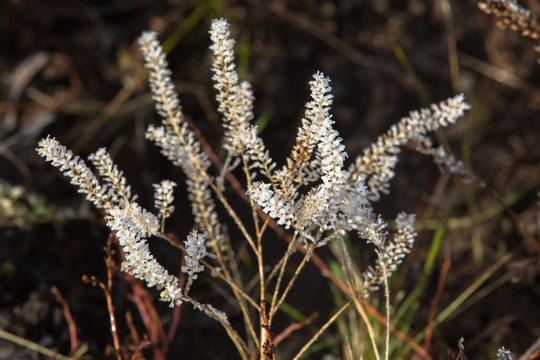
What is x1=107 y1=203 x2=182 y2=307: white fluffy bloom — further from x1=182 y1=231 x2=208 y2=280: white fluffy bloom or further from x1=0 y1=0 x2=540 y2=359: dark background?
x1=0 y1=0 x2=540 y2=359: dark background

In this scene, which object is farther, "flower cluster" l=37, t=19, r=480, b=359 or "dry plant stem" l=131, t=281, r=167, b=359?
"dry plant stem" l=131, t=281, r=167, b=359

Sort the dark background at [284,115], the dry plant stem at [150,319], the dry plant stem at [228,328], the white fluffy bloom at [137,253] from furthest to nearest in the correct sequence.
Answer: the dark background at [284,115]
the dry plant stem at [150,319]
the dry plant stem at [228,328]
the white fluffy bloom at [137,253]

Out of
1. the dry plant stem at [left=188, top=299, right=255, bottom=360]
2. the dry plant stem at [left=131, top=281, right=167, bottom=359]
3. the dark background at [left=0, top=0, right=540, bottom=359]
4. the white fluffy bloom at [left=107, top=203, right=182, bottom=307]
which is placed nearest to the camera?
the white fluffy bloom at [left=107, top=203, right=182, bottom=307]

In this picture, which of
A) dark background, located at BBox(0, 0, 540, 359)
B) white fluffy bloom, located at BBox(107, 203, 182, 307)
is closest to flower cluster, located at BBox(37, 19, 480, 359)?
white fluffy bloom, located at BBox(107, 203, 182, 307)

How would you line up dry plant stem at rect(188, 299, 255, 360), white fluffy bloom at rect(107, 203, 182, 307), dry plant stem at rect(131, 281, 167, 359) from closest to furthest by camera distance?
white fluffy bloom at rect(107, 203, 182, 307) < dry plant stem at rect(188, 299, 255, 360) < dry plant stem at rect(131, 281, 167, 359)

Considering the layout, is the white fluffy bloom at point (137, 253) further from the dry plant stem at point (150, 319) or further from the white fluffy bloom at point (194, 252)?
the dry plant stem at point (150, 319)

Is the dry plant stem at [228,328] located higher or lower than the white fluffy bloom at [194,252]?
lower

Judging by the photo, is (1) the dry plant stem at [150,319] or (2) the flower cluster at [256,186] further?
(1) the dry plant stem at [150,319]

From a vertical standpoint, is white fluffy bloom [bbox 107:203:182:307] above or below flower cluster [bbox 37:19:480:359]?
below

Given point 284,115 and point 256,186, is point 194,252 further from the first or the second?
point 284,115

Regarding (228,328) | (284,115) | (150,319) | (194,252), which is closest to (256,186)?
(194,252)

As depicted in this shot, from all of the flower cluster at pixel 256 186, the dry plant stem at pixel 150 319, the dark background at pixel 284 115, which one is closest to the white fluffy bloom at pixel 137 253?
the flower cluster at pixel 256 186
